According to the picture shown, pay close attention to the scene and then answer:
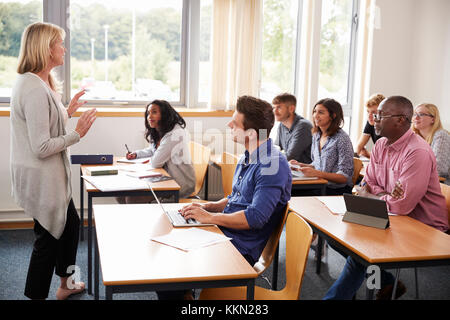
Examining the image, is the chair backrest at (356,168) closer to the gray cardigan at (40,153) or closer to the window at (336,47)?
the window at (336,47)

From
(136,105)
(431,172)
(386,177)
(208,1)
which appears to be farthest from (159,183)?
(208,1)

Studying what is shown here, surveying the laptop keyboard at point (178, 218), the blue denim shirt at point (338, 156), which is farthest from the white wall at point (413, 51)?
the laptop keyboard at point (178, 218)

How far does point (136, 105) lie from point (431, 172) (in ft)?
11.0

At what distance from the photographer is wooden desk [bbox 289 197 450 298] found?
6.62ft

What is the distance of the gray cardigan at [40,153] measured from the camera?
99.3 inches

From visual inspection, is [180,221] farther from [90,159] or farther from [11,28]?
[11,28]

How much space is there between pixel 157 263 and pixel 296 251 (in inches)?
23.1

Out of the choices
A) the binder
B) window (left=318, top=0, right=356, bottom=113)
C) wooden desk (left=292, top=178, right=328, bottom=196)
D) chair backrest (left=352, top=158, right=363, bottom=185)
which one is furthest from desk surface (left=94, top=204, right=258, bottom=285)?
window (left=318, top=0, right=356, bottom=113)

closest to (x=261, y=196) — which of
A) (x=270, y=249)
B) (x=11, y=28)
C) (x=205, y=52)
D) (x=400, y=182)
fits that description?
(x=270, y=249)

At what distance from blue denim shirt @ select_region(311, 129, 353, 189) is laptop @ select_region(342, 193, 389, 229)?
1.26 metres

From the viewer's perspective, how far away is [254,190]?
7.71 feet

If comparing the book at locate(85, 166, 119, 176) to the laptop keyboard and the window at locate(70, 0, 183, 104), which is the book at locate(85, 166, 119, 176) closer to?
the laptop keyboard

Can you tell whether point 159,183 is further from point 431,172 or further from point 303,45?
point 303,45

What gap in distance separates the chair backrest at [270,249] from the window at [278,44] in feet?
10.8
